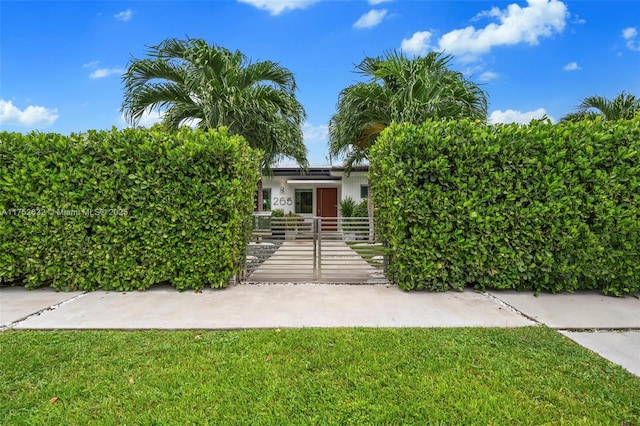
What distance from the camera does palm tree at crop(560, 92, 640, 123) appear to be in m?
7.95

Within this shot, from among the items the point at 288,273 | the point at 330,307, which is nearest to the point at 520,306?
the point at 330,307

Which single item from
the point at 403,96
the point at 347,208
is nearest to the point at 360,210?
the point at 347,208

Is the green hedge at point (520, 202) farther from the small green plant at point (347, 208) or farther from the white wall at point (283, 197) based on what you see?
the white wall at point (283, 197)

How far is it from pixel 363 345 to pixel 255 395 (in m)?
1.17

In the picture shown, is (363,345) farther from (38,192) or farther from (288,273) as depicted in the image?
(38,192)

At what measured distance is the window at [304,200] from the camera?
51.3 feet

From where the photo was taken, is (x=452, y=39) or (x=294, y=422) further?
(x=452, y=39)

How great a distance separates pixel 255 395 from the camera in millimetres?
2182

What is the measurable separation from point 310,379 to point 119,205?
13.4ft

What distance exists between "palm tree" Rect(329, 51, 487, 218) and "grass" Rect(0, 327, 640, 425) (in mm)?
4425

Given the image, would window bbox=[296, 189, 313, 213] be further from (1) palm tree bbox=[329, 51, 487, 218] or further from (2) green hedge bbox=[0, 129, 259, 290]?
(2) green hedge bbox=[0, 129, 259, 290]

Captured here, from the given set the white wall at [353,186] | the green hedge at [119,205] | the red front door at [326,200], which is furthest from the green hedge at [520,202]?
the red front door at [326,200]

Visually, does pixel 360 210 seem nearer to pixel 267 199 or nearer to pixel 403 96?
pixel 267 199

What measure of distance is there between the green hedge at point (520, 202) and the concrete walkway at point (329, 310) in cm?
49
